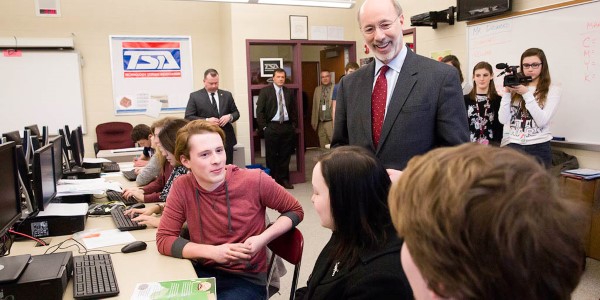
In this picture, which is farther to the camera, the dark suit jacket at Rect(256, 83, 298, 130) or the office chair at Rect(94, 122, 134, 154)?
the office chair at Rect(94, 122, 134, 154)

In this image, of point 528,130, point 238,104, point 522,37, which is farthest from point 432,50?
point 238,104

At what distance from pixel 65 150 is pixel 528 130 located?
343 centimetres

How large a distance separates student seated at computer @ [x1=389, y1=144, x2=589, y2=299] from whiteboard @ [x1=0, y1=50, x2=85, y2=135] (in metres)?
6.52

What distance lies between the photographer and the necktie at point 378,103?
6.06 ft

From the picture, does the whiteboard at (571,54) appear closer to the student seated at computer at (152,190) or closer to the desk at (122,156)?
the student seated at computer at (152,190)

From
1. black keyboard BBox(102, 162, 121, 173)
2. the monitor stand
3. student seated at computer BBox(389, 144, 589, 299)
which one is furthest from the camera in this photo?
black keyboard BBox(102, 162, 121, 173)

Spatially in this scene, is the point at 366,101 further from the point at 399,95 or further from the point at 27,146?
the point at 27,146

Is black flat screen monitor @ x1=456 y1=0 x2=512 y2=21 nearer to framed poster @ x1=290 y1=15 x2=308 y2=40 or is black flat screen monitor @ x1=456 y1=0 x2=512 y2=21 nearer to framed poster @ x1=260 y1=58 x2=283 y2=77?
framed poster @ x1=290 y1=15 x2=308 y2=40

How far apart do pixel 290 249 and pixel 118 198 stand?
147 cm

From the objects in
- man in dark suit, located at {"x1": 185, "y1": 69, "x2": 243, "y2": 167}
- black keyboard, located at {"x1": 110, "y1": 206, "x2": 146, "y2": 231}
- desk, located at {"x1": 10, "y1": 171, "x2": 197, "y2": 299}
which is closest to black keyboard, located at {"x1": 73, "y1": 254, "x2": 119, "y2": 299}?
desk, located at {"x1": 10, "y1": 171, "x2": 197, "y2": 299}

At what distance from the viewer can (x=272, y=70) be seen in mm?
6371

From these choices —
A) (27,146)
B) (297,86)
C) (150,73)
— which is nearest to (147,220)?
(27,146)

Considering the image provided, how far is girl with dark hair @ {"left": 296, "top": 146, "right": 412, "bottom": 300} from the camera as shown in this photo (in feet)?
3.92

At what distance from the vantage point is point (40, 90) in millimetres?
6129
